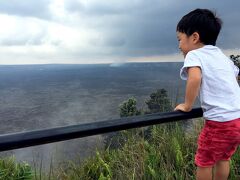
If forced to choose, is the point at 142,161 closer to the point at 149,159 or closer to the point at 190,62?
the point at 149,159

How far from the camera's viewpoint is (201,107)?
2.22 meters

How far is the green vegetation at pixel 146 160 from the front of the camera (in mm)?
3092

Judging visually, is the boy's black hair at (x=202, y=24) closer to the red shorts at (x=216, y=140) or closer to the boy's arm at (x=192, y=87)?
the boy's arm at (x=192, y=87)

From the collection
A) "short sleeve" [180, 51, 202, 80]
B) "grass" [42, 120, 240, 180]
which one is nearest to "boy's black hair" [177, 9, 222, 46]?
"short sleeve" [180, 51, 202, 80]

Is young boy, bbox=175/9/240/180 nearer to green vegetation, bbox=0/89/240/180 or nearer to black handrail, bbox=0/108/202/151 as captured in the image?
black handrail, bbox=0/108/202/151

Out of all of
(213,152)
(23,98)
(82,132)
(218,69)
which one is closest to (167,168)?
(213,152)

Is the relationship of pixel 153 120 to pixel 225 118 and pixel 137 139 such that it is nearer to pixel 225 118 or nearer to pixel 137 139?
pixel 225 118

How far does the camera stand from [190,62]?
2.12 metres

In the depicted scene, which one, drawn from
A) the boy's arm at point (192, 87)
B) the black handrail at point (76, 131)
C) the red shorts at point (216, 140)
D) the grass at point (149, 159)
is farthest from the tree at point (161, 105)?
the black handrail at point (76, 131)

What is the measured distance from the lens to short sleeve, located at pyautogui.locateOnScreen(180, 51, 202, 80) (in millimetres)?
2115

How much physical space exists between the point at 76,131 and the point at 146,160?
5.57ft

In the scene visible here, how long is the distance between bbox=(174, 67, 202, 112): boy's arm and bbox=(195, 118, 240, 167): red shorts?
189 mm

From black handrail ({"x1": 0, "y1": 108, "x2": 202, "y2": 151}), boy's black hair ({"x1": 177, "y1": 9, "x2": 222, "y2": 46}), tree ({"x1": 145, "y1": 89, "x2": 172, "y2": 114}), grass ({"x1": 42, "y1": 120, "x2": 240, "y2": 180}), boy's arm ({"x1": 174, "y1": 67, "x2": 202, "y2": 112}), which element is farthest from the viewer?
tree ({"x1": 145, "y1": 89, "x2": 172, "y2": 114})

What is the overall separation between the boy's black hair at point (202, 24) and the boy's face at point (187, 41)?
0.02 m
